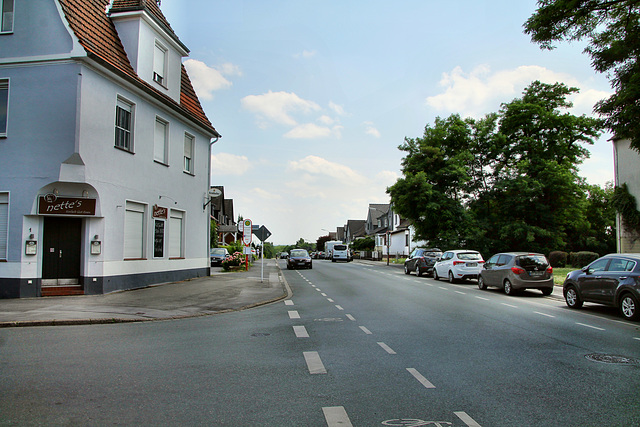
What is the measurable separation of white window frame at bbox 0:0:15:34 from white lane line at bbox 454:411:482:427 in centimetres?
1706

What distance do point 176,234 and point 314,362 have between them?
49.7 ft

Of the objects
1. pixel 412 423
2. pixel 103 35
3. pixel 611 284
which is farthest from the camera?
pixel 103 35

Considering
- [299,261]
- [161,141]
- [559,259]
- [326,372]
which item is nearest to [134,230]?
[161,141]

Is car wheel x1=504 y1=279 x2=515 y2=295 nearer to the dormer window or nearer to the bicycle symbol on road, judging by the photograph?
the bicycle symbol on road

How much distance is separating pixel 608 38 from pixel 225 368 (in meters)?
12.4

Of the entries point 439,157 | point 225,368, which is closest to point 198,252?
point 225,368

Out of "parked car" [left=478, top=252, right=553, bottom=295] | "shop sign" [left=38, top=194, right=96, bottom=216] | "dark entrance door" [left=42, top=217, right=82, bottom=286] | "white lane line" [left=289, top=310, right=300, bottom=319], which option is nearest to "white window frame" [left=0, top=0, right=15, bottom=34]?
"shop sign" [left=38, top=194, right=96, bottom=216]

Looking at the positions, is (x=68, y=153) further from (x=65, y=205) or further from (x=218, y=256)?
(x=218, y=256)

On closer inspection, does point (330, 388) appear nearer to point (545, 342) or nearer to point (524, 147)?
point (545, 342)

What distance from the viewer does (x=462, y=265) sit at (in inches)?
886

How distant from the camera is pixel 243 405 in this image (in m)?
4.62

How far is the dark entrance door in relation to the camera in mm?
14312

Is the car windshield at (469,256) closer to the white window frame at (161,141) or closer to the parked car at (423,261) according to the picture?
the parked car at (423,261)

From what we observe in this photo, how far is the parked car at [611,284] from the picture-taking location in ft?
34.9
